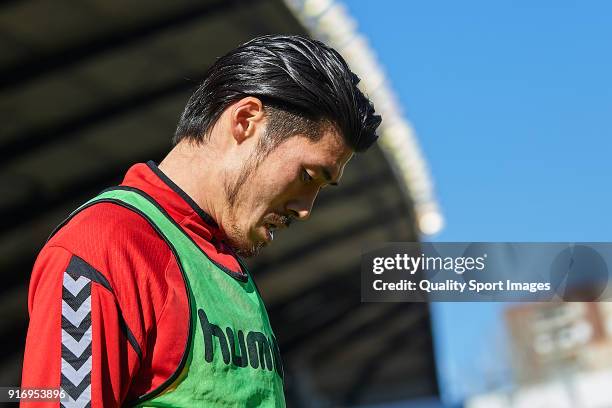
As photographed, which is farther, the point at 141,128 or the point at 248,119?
the point at 141,128

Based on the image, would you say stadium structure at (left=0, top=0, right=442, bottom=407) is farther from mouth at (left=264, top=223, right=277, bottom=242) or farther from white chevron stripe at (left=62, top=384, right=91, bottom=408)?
white chevron stripe at (left=62, top=384, right=91, bottom=408)

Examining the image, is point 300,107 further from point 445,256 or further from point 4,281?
point 4,281

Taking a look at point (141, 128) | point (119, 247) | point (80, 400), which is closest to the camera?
point (80, 400)

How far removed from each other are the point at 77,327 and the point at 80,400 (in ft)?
0.36

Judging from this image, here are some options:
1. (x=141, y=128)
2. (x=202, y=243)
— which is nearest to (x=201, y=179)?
(x=202, y=243)

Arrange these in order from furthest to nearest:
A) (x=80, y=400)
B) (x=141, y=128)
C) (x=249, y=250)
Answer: (x=141, y=128) < (x=249, y=250) < (x=80, y=400)

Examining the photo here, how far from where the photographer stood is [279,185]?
5.55ft

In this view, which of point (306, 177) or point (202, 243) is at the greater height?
point (306, 177)

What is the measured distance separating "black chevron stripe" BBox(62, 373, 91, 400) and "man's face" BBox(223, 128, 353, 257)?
49cm

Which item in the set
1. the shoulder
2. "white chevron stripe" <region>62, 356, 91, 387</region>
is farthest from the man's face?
"white chevron stripe" <region>62, 356, 91, 387</region>

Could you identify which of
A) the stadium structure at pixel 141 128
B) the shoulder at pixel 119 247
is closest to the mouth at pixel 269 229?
the shoulder at pixel 119 247

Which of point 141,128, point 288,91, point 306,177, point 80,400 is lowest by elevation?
point 80,400

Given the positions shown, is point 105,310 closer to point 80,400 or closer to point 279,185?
point 80,400

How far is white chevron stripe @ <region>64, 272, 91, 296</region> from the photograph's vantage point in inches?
53.4
